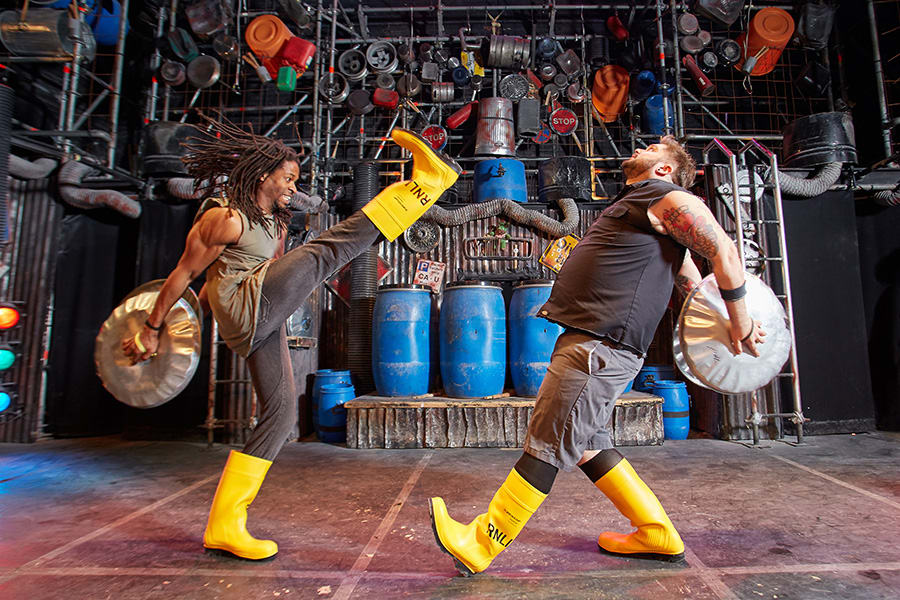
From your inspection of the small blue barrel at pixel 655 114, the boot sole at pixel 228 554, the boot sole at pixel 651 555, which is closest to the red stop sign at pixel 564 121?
the small blue barrel at pixel 655 114

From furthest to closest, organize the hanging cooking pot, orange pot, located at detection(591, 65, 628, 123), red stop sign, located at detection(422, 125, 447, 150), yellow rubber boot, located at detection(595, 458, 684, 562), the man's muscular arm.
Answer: orange pot, located at detection(591, 65, 628, 123)
red stop sign, located at detection(422, 125, 447, 150)
the hanging cooking pot
the man's muscular arm
yellow rubber boot, located at detection(595, 458, 684, 562)

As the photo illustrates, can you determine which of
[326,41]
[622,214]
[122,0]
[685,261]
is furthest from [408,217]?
[326,41]

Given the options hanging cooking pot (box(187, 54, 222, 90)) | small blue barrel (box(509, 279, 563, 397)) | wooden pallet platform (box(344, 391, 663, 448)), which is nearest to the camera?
wooden pallet platform (box(344, 391, 663, 448))

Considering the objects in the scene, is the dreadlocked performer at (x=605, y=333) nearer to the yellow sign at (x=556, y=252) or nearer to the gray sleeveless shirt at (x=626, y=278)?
the gray sleeveless shirt at (x=626, y=278)

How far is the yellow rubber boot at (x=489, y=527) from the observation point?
154 cm

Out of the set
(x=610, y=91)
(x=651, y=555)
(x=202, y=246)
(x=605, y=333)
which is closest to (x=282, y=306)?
(x=202, y=246)

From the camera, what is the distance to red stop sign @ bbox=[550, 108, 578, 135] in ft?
21.4

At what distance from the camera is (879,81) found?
5.27m

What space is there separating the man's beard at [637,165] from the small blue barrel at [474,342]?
264cm

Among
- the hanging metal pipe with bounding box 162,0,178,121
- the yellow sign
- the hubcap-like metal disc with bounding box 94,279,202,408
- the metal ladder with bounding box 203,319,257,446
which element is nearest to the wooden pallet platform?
the metal ladder with bounding box 203,319,257,446

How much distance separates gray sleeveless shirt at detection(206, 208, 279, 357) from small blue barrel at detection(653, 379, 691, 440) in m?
3.90

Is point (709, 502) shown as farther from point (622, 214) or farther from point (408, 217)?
point (408, 217)

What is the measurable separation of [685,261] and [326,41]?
7032 millimetres

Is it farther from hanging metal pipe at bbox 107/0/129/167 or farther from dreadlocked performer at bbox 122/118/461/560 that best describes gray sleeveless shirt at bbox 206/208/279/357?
hanging metal pipe at bbox 107/0/129/167
